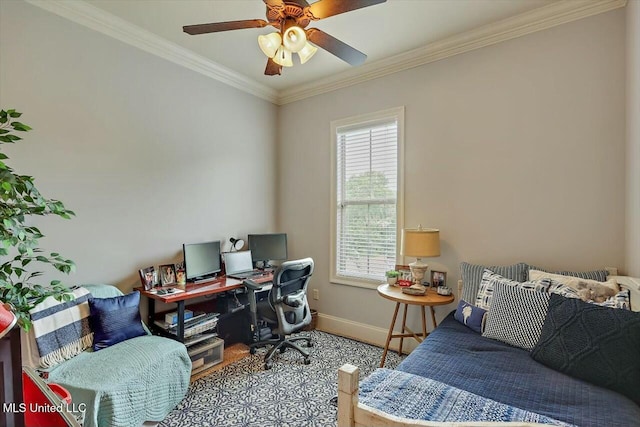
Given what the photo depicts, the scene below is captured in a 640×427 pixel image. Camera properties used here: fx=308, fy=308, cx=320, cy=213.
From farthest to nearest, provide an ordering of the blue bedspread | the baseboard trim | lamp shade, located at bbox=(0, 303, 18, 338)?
the baseboard trim → the blue bedspread → lamp shade, located at bbox=(0, 303, 18, 338)

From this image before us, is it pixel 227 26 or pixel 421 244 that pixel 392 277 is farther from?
pixel 227 26

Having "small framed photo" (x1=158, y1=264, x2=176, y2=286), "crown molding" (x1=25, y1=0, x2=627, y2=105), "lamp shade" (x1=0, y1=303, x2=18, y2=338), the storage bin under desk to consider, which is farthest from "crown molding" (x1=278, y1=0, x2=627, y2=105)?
"lamp shade" (x1=0, y1=303, x2=18, y2=338)

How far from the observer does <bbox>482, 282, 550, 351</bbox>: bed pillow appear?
5.87 feet

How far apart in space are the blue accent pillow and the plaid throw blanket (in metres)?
2.62

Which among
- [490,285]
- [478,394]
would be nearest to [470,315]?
[490,285]

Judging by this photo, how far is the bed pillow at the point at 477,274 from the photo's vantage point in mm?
2320

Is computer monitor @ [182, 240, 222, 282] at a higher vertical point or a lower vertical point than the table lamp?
lower

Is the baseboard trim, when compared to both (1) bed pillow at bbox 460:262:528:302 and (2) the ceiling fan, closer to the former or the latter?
(1) bed pillow at bbox 460:262:528:302

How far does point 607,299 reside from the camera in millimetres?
1812

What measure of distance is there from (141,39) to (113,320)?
2332 mm

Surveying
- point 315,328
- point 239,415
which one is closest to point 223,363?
point 239,415

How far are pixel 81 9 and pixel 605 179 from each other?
4.04 metres

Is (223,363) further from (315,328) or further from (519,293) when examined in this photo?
(519,293)

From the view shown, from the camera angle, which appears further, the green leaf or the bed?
the green leaf
